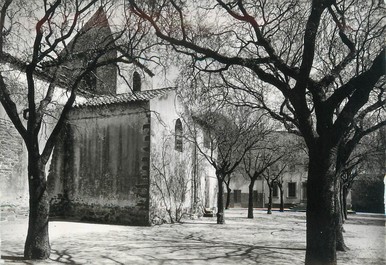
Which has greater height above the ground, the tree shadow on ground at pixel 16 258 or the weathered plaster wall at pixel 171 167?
the weathered plaster wall at pixel 171 167

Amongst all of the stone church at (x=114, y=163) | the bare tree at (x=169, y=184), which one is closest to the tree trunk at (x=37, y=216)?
the stone church at (x=114, y=163)

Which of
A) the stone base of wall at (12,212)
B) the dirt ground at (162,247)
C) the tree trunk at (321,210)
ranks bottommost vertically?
the dirt ground at (162,247)

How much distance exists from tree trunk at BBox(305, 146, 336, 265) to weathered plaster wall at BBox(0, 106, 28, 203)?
467 inches

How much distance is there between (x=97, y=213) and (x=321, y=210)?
11009 millimetres

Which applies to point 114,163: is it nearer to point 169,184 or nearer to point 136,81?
point 169,184

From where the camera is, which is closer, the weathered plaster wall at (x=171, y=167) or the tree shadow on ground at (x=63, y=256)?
the tree shadow on ground at (x=63, y=256)

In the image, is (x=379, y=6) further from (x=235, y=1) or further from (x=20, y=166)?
(x=20, y=166)

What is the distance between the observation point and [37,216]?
24.0ft

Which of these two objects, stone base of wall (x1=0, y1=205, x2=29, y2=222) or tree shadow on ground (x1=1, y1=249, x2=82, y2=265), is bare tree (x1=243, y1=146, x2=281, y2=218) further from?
tree shadow on ground (x1=1, y1=249, x2=82, y2=265)

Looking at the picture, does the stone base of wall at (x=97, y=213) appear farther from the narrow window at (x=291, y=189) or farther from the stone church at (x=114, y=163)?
the narrow window at (x=291, y=189)

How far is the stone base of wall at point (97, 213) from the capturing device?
1413 centimetres

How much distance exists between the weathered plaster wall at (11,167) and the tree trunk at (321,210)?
11.9 metres

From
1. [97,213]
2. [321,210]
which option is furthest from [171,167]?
[321,210]

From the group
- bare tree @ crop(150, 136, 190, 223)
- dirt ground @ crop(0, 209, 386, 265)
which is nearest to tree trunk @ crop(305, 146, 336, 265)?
dirt ground @ crop(0, 209, 386, 265)
